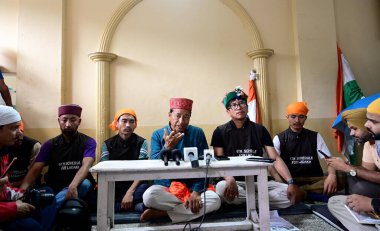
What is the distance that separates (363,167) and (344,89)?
217cm

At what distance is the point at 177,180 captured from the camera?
7.68 feet

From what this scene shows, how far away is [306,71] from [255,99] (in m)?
0.96

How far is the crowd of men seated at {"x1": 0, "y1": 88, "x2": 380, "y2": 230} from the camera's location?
1903 mm

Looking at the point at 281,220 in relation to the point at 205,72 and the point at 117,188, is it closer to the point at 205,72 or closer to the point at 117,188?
the point at 117,188

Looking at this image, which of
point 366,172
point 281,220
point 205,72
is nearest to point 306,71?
point 205,72

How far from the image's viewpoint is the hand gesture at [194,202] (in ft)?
6.78

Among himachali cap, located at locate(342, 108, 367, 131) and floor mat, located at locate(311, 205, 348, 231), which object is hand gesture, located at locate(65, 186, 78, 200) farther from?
himachali cap, located at locate(342, 108, 367, 131)

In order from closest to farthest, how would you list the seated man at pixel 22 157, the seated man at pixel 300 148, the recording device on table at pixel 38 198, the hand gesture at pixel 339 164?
1. the recording device on table at pixel 38 198
2. the hand gesture at pixel 339 164
3. the seated man at pixel 22 157
4. the seated man at pixel 300 148

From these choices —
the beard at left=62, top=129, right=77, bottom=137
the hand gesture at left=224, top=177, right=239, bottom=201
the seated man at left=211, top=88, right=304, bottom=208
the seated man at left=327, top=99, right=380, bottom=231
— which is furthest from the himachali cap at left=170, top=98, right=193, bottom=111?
the seated man at left=327, top=99, right=380, bottom=231

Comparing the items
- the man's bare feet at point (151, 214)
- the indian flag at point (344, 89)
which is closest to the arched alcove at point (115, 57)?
the indian flag at point (344, 89)

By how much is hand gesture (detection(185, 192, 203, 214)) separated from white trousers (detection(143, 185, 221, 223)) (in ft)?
0.19

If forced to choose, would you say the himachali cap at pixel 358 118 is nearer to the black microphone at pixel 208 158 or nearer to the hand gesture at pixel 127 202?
the black microphone at pixel 208 158

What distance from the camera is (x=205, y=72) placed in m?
3.99

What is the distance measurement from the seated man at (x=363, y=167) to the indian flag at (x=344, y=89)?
1.68 m
